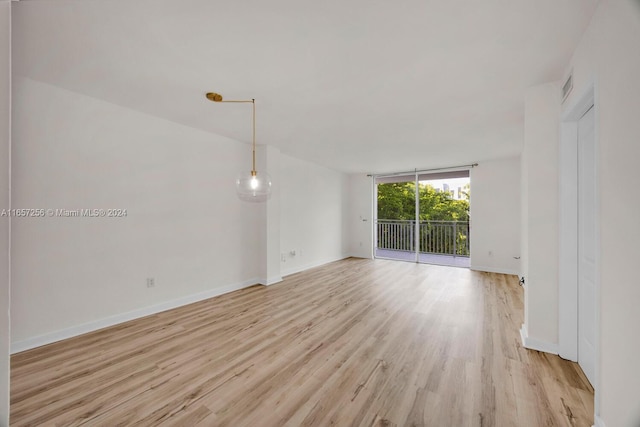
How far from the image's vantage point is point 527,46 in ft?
5.60

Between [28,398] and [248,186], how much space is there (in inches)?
83.4

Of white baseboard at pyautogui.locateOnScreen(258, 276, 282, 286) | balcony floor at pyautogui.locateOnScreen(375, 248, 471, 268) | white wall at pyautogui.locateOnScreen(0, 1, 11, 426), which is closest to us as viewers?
white wall at pyautogui.locateOnScreen(0, 1, 11, 426)

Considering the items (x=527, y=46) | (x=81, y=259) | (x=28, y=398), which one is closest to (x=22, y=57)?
(x=81, y=259)

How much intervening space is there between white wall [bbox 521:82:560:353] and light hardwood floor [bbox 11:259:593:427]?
0.27 metres

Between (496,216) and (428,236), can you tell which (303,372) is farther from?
(428,236)

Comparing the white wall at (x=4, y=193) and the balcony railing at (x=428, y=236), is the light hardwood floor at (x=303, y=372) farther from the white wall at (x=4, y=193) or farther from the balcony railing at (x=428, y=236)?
the balcony railing at (x=428, y=236)

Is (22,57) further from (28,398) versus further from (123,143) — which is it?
(28,398)

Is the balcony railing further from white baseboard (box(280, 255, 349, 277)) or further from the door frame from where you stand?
the door frame

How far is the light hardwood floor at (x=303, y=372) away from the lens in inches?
59.9

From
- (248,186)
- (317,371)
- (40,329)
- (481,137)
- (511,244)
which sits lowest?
(317,371)

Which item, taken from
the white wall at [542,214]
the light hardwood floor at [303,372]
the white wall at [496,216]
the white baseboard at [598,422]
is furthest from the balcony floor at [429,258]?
the white baseboard at [598,422]

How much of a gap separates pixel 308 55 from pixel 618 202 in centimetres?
199

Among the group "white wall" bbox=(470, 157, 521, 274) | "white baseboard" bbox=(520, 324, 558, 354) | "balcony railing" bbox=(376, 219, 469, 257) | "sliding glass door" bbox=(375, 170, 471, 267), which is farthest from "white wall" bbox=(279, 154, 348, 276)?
"white baseboard" bbox=(520, 324, 558, 354)

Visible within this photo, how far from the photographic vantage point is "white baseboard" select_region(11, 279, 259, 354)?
219 centimetres
